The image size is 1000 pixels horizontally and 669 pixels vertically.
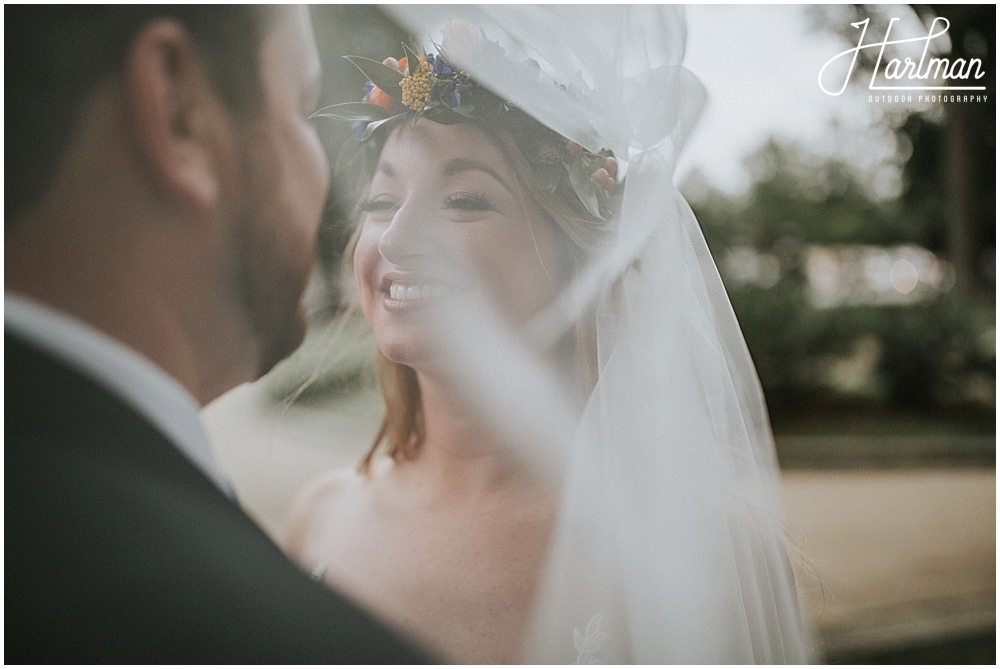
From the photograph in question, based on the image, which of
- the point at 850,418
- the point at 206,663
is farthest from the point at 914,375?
the point at 206,663

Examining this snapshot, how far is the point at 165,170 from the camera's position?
131cm

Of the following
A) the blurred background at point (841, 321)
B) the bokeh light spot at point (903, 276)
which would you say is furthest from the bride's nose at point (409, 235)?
the bokeh light spot at point (903, 276)

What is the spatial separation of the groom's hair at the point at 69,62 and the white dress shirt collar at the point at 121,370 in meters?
0.22

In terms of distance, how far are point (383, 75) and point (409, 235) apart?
354 millimetres

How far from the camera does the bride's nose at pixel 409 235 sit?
4.58 ft

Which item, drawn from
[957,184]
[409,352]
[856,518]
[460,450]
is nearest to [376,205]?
[409,352]

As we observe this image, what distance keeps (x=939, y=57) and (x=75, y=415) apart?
Answer: 2.18 metres

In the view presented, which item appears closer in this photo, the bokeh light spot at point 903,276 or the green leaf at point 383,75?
the green leaf at point 383,75

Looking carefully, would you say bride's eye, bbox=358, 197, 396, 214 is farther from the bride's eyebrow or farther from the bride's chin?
the bride's chin

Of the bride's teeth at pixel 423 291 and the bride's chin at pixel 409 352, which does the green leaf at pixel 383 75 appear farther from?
the bride's chin at pixel 409 352

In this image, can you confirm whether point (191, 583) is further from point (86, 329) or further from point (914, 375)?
point (914, 375)

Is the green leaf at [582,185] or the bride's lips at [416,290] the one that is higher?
the green leaf at [582,185]

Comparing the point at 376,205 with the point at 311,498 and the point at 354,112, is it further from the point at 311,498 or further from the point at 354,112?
the point at 311,498

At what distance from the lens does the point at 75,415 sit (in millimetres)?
1128
